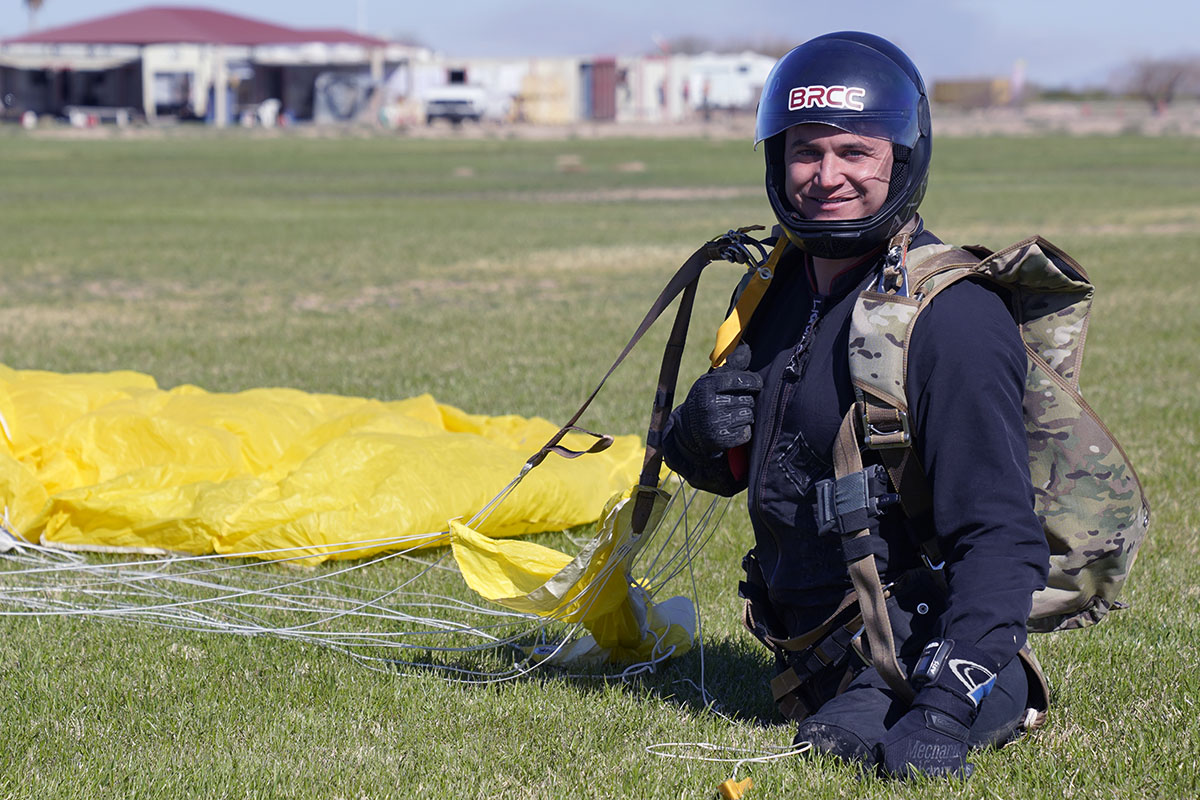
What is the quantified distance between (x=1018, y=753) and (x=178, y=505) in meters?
3.28

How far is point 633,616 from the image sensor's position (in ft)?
13.1

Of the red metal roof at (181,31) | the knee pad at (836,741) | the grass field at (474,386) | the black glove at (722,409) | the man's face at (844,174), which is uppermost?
the red metal roof at (181,31)

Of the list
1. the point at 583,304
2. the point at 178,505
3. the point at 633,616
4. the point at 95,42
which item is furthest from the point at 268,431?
the point at 95,42

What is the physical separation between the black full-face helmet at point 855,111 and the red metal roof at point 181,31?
76.7 meters

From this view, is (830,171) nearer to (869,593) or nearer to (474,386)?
(869,593)

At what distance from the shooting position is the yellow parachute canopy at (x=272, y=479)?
5.03 m

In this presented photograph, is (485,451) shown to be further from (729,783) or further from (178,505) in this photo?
(729,783)

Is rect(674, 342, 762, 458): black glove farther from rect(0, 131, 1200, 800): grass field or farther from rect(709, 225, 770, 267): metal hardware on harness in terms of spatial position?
rect(0, 131, 1200, 800): grass field

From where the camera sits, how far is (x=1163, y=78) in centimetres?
10606

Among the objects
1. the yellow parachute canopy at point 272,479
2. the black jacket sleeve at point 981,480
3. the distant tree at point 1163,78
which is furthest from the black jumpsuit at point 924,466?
the distant tree at point 1163,78

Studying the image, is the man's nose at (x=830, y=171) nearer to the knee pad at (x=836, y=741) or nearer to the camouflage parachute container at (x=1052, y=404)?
the camouflage parachute container at (x=1052, y=404)

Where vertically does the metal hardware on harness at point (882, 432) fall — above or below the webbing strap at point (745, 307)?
below

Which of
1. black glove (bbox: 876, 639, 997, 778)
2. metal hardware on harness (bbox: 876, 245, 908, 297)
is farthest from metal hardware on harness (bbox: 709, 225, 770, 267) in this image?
black glove (bbox: 876, 639, 997, 778)

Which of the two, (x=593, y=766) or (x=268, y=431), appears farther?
(x=268, y=431)
